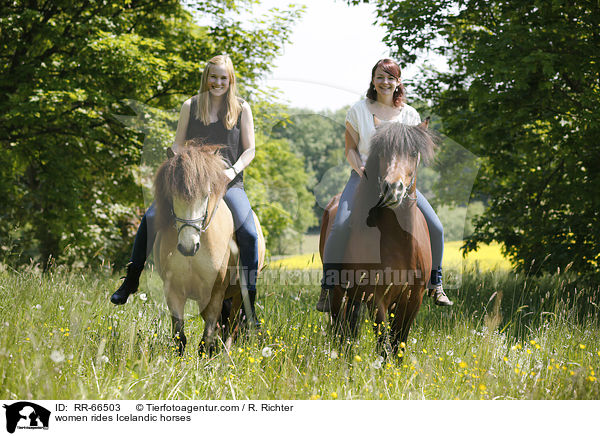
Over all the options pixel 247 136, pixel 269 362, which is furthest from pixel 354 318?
pixel 247 136

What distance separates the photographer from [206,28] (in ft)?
38.3

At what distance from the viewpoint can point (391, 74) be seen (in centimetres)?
412

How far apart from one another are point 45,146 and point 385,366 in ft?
30.4

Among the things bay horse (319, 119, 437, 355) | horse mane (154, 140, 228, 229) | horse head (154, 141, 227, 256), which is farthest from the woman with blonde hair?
bay horse (319, 119, 437, 355)

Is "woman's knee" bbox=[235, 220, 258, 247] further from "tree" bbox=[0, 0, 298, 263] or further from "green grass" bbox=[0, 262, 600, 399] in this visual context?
"tree" bbox=[0, 0, 298, 263]

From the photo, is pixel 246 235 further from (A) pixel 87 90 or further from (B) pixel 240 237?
(A) pixel 87 90

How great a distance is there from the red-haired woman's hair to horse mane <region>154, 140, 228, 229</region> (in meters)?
1.55

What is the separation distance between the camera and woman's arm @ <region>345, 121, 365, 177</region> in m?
4.15

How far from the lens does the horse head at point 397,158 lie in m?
3.51

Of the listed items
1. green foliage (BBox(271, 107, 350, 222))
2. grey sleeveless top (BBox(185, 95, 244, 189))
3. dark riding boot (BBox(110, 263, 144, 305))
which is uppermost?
grey sleeveless top (BBox(185, 95, 244, 189))

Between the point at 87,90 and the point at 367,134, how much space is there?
7133mm

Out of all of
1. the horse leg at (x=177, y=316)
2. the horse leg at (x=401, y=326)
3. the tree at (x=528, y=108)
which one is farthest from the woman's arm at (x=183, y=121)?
the tree at (x=528, y=108)
